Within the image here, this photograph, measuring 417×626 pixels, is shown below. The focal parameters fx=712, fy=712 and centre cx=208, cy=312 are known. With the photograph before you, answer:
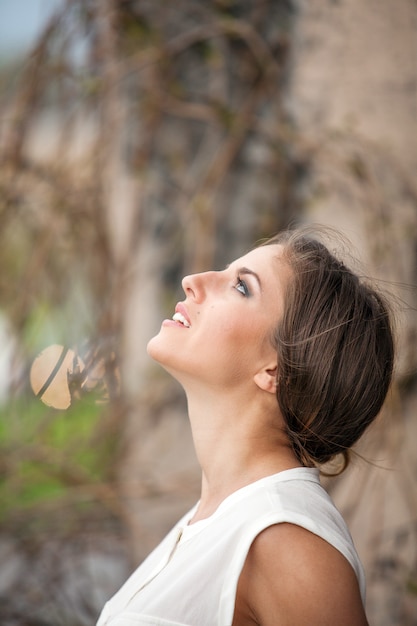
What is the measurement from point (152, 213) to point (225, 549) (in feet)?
8.86

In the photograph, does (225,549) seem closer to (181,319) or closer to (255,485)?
(255,485)

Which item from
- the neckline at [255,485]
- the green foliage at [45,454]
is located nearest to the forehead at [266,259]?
the neckline at [255,485]

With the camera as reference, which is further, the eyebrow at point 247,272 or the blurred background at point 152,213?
the blurred background at point 152,213

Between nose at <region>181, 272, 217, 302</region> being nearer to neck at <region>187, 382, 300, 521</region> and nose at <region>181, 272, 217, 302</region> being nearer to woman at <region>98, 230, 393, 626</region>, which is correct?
woman at <region>98, 230, 393, 626</region>

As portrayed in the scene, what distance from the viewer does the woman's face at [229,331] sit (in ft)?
4.58

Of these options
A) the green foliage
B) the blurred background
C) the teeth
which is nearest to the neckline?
the teeth

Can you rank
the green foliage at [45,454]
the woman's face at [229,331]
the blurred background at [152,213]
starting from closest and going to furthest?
the woman's face at [229,331], the blurred background at [152,213], the green foliage at [45,454]

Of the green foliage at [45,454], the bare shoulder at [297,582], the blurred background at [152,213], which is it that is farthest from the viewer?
the green foliage at [45,454]

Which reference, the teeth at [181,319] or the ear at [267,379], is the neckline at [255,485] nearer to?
the ear at [267,379]

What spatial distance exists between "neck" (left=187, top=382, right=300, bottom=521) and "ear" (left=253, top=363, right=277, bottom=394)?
3 centimetres

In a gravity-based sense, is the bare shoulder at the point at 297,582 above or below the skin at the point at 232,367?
below

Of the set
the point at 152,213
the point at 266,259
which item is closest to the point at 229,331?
the point at 266,259

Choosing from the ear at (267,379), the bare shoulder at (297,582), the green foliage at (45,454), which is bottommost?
the green foliage at (45,454)

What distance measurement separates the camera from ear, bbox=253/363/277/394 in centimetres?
140
